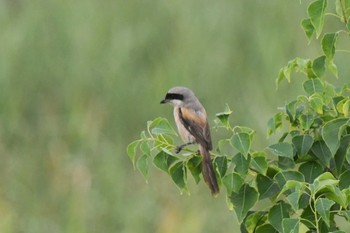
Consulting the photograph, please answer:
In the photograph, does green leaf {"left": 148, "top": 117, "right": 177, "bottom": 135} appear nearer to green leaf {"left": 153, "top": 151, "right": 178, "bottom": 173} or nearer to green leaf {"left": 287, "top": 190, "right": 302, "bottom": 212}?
green leaf {"left": 153, "top": 151, "right": 178, "bottom": 173}

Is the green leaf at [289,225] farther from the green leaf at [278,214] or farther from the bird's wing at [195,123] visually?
the bird's wing at [195,123]

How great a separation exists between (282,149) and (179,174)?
361 mm

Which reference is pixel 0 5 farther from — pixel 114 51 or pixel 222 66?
pixel 222 66

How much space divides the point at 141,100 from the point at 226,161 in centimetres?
574

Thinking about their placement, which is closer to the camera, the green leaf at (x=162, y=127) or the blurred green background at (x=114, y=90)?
the green leaf at (x=162, y=127)

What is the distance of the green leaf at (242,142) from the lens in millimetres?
3525

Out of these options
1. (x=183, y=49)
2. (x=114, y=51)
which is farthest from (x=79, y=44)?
(x=183, y=49)

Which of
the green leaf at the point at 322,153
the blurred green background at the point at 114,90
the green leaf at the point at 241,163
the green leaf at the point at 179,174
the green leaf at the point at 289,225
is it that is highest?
the blurred green background at the point at 114,90

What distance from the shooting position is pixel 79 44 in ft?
32.6

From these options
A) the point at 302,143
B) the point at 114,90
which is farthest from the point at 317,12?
the point at 114,90

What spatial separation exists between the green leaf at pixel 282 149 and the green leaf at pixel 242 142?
0.45ft

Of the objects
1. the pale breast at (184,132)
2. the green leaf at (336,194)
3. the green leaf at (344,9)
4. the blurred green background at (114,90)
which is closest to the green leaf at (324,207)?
the green leaf at (336,194)

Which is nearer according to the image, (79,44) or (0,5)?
(79,44)

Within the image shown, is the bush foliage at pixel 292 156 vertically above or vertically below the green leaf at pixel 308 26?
below
